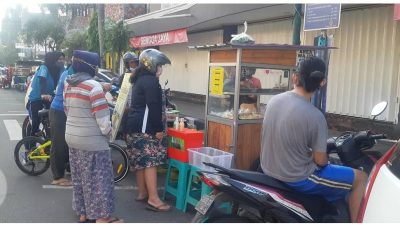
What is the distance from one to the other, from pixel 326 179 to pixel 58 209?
10.5 ft

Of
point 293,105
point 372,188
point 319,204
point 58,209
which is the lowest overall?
point 58,209

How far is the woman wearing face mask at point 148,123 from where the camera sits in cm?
494

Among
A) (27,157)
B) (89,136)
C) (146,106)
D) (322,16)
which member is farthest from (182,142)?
(27,157)

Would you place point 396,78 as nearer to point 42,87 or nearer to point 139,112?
point 139,112

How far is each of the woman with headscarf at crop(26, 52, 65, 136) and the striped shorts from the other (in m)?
4.74

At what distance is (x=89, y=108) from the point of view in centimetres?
439

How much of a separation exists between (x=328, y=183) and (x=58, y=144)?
3.77 metres

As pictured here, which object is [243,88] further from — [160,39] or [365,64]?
[160,39]

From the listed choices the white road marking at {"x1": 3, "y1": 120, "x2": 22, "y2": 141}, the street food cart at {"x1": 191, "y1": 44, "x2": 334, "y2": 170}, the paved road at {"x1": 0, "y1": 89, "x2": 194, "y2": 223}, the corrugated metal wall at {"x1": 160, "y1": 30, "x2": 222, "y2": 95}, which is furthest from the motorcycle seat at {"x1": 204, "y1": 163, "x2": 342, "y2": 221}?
the corrugated metal wall at {"x1": 160, "y1": 30, "x2": 222, "y2": 95}

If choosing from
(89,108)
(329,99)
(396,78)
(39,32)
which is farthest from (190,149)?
(39,32)

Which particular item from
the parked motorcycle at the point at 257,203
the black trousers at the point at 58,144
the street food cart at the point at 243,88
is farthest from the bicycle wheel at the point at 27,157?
the parked motorcycle at the point at 257,203

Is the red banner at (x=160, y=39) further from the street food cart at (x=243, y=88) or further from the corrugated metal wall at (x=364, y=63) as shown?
the street food cart at (x=243, y=88)

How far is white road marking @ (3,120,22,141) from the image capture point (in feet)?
32.4

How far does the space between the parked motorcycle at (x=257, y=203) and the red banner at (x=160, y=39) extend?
482 inches
